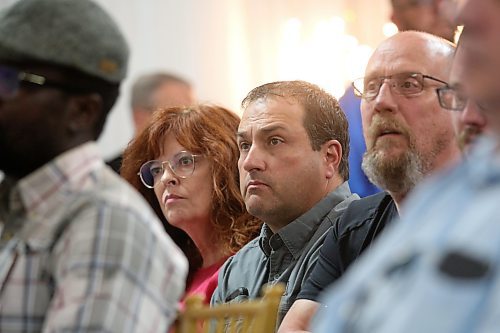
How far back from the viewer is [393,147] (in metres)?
2.38

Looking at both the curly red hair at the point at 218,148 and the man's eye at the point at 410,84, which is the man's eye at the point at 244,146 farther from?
the man's eye at the point at 410,84

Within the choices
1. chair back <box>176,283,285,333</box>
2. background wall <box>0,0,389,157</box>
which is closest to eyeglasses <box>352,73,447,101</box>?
chair back <box>176,283,285,333</box>

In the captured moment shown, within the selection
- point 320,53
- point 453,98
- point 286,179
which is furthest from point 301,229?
point 320,53

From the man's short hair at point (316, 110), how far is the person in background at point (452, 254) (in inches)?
60.4

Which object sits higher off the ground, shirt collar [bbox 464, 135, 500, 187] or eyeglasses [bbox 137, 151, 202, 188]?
shirt collar [bbox 464, 135, 500, 187]

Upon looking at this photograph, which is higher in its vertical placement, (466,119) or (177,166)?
(466,119)

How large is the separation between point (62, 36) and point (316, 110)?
1285 mm

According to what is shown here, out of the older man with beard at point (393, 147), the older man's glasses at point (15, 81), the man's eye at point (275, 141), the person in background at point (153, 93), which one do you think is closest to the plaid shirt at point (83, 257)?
the older man's glasses at point (15, 81)

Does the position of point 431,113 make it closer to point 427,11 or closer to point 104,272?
point 427,11

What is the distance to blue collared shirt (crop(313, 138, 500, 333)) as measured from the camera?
0.99 m

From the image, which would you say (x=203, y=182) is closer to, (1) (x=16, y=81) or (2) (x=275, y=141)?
(2) (x=275, y=141)

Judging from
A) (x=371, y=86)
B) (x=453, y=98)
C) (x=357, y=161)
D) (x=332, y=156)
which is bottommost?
(x=357, y=161)

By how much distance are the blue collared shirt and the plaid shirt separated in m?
0.40

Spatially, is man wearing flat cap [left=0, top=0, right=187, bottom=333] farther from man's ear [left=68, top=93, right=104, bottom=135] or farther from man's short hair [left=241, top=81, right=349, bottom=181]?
man's short hair [left=241, top=81, right=349, bottom=181]
